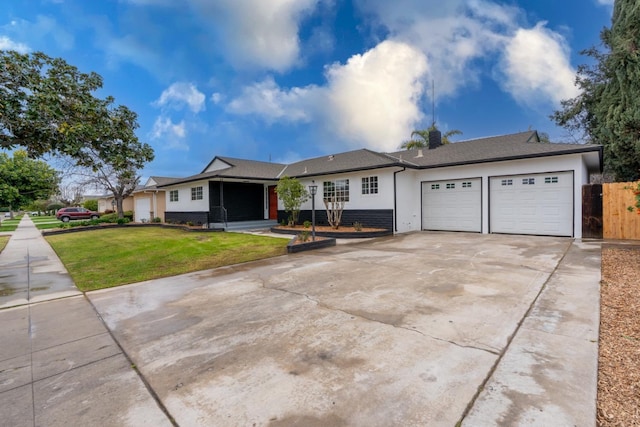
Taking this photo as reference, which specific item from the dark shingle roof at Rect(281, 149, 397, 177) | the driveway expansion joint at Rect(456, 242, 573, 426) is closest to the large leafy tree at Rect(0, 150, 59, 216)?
the dark shingle roof at Rect(281, 149, 397, 177)

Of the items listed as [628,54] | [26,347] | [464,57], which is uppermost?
[464,57]

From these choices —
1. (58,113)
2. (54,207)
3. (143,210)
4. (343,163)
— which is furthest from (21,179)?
(54,207)

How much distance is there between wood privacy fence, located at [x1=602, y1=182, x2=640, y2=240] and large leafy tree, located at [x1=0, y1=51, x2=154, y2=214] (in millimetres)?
15025

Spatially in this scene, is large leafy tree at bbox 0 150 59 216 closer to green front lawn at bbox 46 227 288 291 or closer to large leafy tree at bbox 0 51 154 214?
green front lawn at bbox 46 227 288 291

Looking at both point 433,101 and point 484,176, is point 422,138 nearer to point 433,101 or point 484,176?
point 433,101

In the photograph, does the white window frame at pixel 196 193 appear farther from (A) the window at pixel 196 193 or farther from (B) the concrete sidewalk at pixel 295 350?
(B) the concrete sidewalk at pixel 295 350

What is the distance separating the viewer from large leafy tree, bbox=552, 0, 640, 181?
472 inches

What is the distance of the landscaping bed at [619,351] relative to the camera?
6.79 ft

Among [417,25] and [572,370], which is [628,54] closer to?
[417,25]

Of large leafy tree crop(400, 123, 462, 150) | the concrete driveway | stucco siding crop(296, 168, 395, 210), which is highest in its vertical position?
large leafy tree crop(400, 123, 462, 150)

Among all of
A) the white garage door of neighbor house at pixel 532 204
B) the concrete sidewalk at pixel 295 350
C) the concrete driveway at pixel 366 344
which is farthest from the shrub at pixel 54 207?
the white garage door of neighbor house at pixel 532 204

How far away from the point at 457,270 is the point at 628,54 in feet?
43.9

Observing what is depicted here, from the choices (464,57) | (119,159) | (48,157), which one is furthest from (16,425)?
(464,57)

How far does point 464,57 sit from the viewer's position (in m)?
15.2
